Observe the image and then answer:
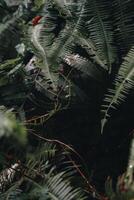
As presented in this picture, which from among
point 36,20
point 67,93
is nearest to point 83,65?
point 67,93

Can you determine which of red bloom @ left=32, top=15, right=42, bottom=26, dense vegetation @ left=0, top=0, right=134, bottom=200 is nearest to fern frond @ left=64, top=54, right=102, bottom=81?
dense vegetation @ left=0, top=0, right=134, bottom=200

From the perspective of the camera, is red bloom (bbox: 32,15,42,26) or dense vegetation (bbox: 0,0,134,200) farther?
red bloom (bbox: 32,15,42,26)

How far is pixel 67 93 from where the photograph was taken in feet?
4.20

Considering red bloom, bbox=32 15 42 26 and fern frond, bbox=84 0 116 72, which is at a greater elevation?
red bloom, bbox=32 15 42 26

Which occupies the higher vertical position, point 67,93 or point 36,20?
point 36,20

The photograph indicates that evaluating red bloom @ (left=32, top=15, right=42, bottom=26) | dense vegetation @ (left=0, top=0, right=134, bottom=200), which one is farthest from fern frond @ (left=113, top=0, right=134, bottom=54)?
red bloom @ (left=32, top=15, right=42, bottom=26)

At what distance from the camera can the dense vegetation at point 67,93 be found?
1.18m

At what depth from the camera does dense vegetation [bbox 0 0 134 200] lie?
118cm

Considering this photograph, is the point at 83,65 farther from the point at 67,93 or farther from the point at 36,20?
the point at 36,20

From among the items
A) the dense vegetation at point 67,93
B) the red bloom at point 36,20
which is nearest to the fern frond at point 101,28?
the dense vegetation at point 67,93

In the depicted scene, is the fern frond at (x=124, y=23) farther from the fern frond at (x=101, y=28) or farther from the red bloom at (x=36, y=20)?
the red bloom at (x=36, y=20)

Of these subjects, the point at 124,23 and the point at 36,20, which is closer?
the point at 124,23

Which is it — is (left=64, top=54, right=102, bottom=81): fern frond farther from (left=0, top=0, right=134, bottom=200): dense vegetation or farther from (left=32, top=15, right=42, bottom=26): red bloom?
(left=32, top=15, right=42, bottom=26): red bloom

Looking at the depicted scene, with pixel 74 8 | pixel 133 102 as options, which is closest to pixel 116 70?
pixel 133 102
